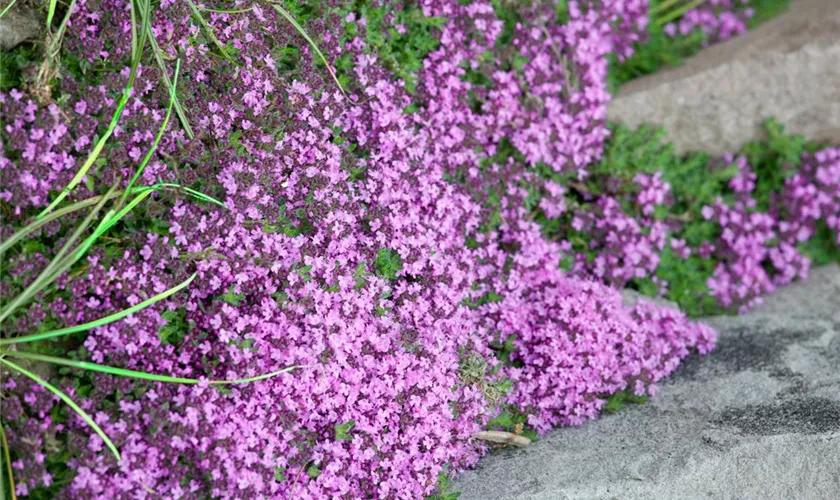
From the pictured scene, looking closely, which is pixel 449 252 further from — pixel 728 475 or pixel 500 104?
pixel 728 475

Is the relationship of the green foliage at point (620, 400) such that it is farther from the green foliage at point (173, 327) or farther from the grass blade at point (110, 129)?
the grass blade at point (110, 129)

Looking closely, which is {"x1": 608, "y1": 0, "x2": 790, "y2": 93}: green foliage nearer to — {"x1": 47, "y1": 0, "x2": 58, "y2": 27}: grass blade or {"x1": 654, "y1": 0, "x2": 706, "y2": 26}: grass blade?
{"x1": 654, "y1": 0, "x2": 706, "y2": 26}: grass blade

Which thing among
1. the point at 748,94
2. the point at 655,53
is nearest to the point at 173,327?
the point at 748,94

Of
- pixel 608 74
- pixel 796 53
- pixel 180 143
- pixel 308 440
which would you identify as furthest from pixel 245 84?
pixel 796 53

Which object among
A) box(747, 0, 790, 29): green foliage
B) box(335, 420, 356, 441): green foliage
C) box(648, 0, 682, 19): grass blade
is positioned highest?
box(648, 0, 682, 19): grass blade

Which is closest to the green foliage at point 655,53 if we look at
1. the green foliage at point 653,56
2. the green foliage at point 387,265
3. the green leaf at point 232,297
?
the green foliage at point 653,56

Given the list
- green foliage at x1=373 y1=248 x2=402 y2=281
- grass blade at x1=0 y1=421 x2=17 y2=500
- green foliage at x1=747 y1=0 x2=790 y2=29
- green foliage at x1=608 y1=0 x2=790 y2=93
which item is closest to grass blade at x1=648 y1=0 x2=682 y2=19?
green foliage at x1=608 y1=0 x2=790 y2=93
